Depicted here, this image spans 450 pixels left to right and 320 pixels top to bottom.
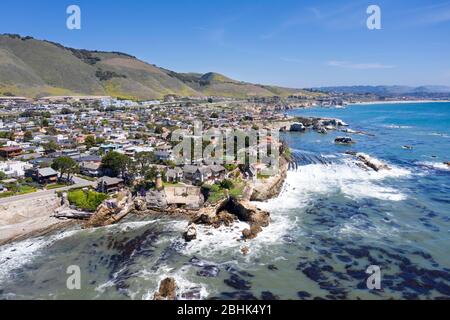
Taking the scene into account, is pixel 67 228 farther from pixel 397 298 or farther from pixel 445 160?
pixel 445 160

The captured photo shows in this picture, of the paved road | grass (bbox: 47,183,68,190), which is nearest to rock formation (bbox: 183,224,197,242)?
the paved road

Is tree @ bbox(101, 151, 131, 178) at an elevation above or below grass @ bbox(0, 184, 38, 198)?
above

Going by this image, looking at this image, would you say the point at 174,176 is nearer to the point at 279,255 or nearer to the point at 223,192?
the point at 223,192

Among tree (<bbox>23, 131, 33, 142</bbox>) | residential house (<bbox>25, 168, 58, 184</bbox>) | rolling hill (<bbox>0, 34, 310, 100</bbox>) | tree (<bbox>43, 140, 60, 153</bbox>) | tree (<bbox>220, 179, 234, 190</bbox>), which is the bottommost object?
tree (<bbox>220, 179, 234, 190</bbox>)

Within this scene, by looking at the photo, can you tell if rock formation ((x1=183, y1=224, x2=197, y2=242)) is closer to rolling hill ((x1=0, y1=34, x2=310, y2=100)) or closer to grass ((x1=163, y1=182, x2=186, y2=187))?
Result: grass ((x1=163, y1=182, x2=186, y2=187))

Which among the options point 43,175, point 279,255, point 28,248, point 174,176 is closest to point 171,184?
point 174,176

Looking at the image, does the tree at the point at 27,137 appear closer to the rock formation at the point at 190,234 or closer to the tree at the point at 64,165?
the tree at the point at 64,165

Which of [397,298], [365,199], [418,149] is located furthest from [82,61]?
[397,298]
